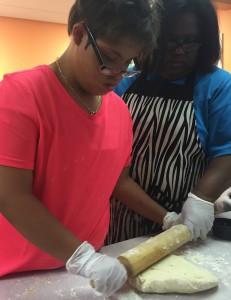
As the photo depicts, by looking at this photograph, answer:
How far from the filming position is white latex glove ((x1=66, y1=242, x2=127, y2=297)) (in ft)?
2.74

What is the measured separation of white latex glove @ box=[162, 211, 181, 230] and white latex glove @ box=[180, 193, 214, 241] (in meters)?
0.03

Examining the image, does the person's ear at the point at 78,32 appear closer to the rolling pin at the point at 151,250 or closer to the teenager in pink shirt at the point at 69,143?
the teenager in pink shirt at the point at 69,143

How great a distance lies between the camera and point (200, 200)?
48.3 inches

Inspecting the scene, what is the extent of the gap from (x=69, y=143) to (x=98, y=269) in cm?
31

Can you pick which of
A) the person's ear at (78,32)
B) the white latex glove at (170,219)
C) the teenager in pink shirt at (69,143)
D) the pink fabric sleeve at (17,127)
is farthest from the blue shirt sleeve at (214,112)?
the pink fabric sleeve at (17,127)

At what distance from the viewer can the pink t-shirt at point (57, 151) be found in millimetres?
765

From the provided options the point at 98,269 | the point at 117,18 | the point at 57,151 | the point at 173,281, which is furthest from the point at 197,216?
the point at 117,18

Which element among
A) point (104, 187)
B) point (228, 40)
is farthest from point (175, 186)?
point (228, 40)

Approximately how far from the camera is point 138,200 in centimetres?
127

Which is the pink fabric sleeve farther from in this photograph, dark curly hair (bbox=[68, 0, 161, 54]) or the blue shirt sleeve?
the blue shirt sleeve

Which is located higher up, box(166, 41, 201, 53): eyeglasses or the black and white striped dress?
box(166, 41, 201, 53): eyeglasses

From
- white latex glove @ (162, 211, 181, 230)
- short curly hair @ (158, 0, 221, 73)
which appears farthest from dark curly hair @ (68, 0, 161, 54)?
white latex glove @ (162, 211, 181, 230)

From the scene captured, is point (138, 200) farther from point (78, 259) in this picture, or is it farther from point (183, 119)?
point (78, 259)

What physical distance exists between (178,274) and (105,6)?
0.69 metres
